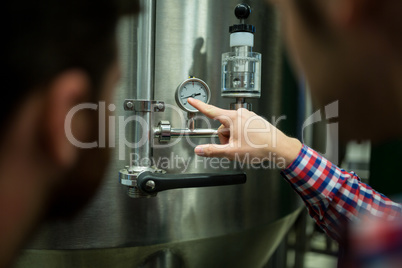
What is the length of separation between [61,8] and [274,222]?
0.59m

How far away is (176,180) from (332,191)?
0.26 meters

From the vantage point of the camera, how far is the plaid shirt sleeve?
1.73 ft

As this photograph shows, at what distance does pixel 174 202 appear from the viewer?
60 centimetres

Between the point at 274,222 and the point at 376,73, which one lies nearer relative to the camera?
the point at 376,73

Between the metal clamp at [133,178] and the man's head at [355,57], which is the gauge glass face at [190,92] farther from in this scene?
the man's head at [355,57]

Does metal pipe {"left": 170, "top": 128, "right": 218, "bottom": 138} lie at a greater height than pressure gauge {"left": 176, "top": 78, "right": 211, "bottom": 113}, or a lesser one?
lesser

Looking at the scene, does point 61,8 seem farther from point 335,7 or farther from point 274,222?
point 274,222

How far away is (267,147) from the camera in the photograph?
1.59ft

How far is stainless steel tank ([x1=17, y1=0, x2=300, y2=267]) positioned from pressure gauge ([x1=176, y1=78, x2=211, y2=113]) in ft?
0.06

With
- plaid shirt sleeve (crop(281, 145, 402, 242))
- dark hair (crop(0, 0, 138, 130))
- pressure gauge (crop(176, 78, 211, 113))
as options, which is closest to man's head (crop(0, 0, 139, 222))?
dark hair (crop(0, 0, 138, 130))

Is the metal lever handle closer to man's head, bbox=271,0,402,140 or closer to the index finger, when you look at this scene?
the index finger

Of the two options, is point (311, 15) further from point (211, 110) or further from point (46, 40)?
point (46, 40)

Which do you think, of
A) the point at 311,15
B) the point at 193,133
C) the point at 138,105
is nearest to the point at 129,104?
the point at 138,105


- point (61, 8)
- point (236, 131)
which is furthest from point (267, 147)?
point (61, 8)
